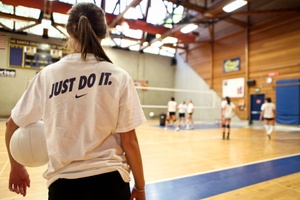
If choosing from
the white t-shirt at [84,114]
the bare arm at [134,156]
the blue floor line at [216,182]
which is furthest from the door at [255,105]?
the white t-shirt at [84,114]

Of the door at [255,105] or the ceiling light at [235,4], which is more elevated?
the ceiling light at [235,4]

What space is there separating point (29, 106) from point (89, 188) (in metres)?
0.43

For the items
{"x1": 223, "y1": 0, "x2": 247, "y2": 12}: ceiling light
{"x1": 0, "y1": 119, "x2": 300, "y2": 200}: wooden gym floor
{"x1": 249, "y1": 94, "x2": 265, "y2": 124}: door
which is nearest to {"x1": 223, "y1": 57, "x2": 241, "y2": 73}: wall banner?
{"x1": 249, "y1": 94, "x2": 265, "y2": 124}: door

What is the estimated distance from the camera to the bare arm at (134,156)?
88cm

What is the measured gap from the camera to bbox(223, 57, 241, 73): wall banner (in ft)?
43.9

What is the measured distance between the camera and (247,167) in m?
3.63

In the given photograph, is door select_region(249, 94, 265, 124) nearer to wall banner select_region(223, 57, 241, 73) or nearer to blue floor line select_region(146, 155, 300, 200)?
wall banner select_region(223, 57, 241, 73)

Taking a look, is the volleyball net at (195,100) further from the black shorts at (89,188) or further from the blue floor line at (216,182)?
the black shorts at (89,188)

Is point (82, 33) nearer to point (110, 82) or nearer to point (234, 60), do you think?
point (110, 82)

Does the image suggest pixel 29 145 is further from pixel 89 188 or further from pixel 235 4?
pixel 235 4

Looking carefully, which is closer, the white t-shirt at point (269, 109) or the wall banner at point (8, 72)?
the white t-shirt at point (269, 109)

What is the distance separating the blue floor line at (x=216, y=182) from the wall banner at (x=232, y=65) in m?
10.6

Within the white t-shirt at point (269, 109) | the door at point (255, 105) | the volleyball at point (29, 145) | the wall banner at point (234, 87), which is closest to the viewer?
the volleyball at point (29, 145)

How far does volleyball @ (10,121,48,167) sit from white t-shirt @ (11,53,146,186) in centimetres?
19
